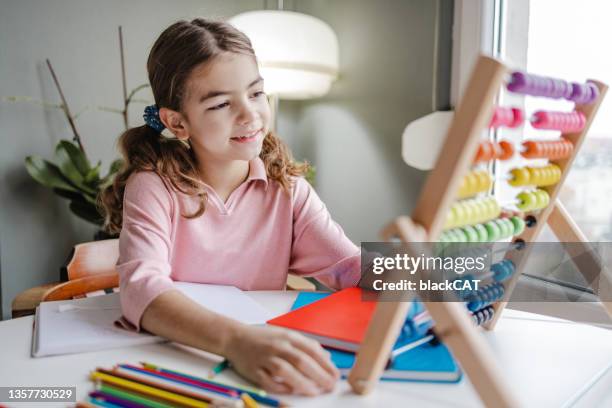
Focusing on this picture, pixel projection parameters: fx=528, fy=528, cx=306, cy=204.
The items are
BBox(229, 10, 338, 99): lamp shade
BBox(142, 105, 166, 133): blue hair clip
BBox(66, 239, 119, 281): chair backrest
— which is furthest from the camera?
BBox(229, 10, 338, 99): lamp shade

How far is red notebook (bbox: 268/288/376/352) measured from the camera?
25.3 inches

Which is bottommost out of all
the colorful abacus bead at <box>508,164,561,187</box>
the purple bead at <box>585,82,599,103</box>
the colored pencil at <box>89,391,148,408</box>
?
the colored pencil at <box>89,391,148,408</box>

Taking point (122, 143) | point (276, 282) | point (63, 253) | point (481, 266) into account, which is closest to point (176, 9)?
point (63, 253)

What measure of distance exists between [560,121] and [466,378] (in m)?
0.33

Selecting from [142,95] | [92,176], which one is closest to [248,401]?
[92,176]

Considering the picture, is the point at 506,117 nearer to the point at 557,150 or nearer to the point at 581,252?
the point at 557,150

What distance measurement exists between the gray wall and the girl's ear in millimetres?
928

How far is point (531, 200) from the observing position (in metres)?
0.70

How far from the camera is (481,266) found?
708mm

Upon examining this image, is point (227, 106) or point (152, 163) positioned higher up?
point (227, 106)

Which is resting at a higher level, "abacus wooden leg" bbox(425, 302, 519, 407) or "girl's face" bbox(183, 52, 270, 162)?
"girl's face" bbox(183, 52, 270, 162)

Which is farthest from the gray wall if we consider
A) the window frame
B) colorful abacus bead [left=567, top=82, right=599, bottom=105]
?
colorful abacus bead [left=567, top=82, right=599, bottom=105]

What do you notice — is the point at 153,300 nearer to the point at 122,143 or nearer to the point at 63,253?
the point at 122,143

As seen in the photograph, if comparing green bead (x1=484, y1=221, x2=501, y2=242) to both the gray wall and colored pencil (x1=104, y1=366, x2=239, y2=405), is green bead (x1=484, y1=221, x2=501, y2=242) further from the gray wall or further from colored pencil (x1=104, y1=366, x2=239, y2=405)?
the gray wall
